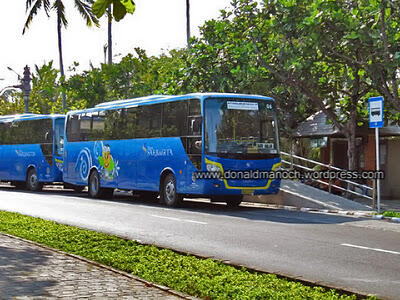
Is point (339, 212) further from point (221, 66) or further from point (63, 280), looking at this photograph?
point (63, 280)

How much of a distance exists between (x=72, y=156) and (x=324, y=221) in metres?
14.0

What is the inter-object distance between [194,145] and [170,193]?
2.11 meters

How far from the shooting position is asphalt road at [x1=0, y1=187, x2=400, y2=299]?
8945mm

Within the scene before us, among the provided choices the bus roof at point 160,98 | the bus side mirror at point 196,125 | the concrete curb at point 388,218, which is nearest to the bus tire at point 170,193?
the bus side mirror at point 196,125

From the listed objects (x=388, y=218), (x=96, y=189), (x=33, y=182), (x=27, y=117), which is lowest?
(x=388, y=218)

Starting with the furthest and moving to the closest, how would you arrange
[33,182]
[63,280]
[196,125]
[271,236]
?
→ 1. [33,182]
2. [196,125]
3. [271,236]
4. [63,280]

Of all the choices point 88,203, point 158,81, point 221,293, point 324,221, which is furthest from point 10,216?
point 158,81

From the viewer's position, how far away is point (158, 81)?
36.2 meters

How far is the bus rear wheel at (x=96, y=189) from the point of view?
2547cm

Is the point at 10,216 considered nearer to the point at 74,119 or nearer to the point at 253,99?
the point at 253,99

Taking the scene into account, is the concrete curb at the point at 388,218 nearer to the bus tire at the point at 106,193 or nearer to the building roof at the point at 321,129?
the building roof at the point at 321,129

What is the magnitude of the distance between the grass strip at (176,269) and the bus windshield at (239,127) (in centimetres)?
694

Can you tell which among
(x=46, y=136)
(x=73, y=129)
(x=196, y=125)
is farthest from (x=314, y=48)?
(x=46, y=136)

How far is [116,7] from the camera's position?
16.6ft
